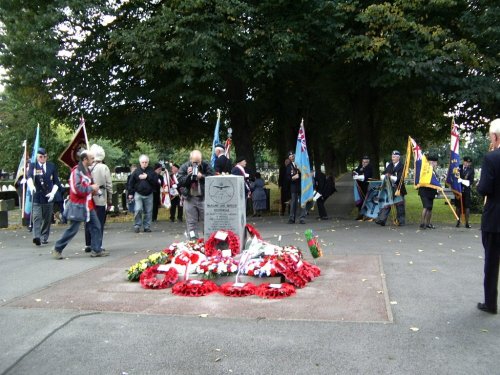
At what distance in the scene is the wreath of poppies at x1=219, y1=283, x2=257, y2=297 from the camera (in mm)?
6605

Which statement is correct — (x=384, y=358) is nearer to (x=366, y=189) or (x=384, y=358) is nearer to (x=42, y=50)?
(x=366, y=189)

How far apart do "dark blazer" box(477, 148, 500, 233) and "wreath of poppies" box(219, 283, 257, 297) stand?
2863 millimetres

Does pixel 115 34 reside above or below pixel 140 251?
above

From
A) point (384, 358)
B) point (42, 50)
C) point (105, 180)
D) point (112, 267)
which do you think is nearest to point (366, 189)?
point (105, 180)

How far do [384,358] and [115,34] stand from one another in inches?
531

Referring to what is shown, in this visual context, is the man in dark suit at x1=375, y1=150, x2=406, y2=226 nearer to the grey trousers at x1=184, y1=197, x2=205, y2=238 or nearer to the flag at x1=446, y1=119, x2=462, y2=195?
the flag at x1=446, y1=119, x2=462, y2=195

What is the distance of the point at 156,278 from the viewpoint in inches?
289

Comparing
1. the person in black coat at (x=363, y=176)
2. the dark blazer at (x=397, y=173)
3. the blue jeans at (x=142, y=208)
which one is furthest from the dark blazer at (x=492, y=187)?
the person in black coat at (x=363, y=176)

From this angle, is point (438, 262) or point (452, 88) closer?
point (438, 262)

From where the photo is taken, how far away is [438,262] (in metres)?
8.82

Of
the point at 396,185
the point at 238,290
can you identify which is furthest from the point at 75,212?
the point at 396,185

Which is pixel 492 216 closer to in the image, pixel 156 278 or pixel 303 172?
pixel 156 278

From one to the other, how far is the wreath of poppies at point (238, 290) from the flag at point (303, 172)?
867 centimetres

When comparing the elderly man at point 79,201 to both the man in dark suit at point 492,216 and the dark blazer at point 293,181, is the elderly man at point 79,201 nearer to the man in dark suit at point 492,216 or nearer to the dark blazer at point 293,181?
the man in dark suit at point 492,216
